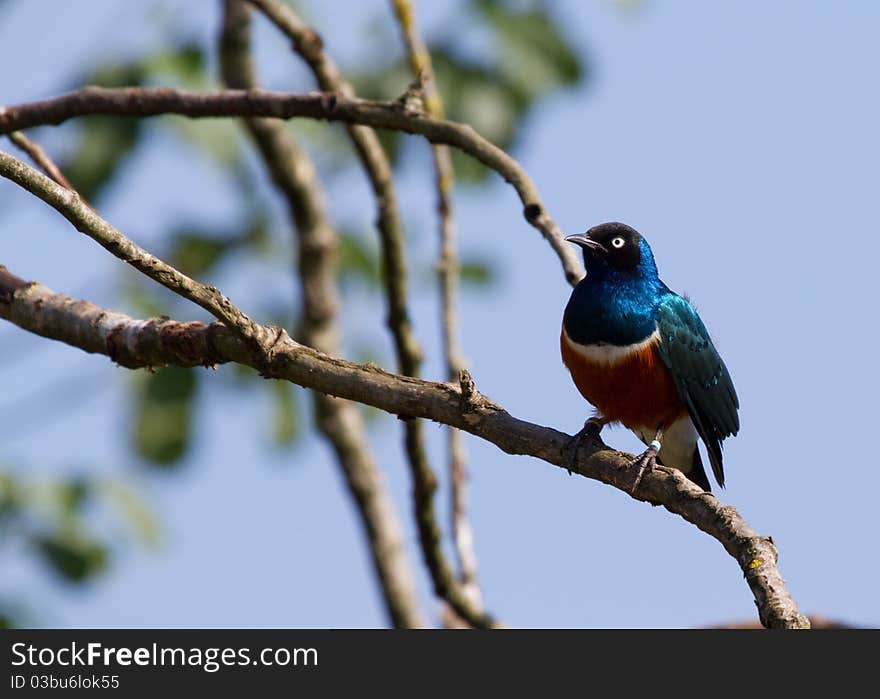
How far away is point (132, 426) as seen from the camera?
22.9ft

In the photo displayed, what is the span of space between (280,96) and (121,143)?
1585 millimetres

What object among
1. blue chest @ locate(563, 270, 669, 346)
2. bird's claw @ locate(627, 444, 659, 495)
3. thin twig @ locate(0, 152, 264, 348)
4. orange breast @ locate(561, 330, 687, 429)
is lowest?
bird's claw @ locate(627, 444, 659, 495)

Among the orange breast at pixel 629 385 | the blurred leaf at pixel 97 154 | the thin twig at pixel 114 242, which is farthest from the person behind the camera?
the blurred leaf at pixel 97 154

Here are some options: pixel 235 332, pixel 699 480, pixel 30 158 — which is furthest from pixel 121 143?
pixel 699 480

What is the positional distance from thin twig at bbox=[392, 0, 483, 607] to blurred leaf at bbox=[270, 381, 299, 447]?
1.35 meters

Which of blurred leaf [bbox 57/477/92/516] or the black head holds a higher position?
the black head

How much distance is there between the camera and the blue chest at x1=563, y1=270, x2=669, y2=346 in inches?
230

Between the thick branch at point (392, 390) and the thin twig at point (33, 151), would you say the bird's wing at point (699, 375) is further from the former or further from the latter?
the thin twig at point (33, 151)

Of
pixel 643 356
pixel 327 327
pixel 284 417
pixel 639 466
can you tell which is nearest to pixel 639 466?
pixel 639 466

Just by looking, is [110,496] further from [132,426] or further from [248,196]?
[248,196]

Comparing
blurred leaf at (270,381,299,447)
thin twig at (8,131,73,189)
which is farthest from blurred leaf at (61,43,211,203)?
blurred leaf at (270,381,299,447)

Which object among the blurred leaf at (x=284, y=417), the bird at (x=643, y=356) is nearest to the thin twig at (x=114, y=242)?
the bird at (x=643, y=356)

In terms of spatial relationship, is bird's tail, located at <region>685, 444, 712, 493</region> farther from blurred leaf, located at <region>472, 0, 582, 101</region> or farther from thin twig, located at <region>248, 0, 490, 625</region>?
blurred leaf, located at <region>472, 0, 582, 101</region>

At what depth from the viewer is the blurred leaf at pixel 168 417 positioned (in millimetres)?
6938
